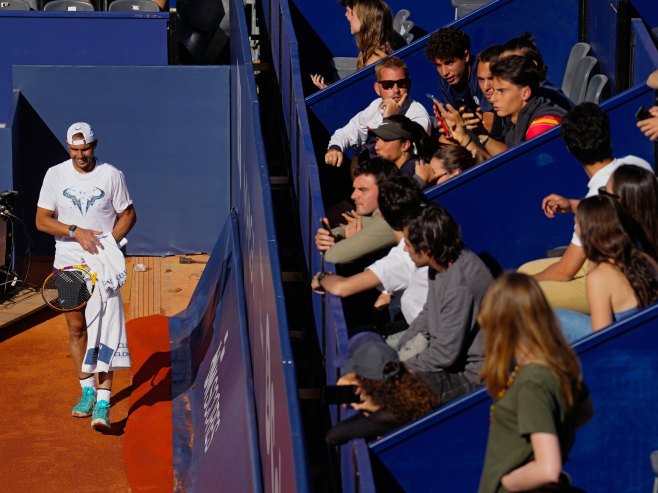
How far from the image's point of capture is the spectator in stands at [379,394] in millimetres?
4766

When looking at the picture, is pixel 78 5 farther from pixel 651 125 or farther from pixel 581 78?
pixel 651 125

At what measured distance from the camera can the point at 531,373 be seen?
380 centimetres

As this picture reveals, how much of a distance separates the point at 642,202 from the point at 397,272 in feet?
4.13

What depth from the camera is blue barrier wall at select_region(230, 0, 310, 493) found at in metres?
5.21

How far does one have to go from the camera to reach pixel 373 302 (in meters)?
6.59

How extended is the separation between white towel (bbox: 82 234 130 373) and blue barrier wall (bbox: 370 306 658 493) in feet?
12.5

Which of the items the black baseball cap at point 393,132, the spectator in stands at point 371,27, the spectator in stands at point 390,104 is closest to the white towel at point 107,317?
the spectator in stands at point 390,104

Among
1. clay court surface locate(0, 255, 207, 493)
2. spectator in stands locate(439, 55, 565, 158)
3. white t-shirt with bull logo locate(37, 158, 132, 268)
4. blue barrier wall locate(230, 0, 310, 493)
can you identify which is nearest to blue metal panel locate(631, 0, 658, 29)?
spectator in stands locate(439, 55, 565, 158)

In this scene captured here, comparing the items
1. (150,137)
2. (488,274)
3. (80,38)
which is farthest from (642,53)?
(80,38)

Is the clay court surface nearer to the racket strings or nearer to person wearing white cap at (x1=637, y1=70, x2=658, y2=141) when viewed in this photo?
the racket strings

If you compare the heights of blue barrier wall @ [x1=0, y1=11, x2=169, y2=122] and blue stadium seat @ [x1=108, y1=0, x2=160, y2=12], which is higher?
blue stadium seat @ [x1=108, y1=0, x2=160, y2=12]

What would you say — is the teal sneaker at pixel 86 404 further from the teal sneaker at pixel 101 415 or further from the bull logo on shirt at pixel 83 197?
the bull logo on shirt at pixel 83 197

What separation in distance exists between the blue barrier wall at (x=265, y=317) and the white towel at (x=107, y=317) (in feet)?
2.97

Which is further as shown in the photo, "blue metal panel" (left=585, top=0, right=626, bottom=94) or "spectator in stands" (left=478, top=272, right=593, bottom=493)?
"blue metal panel" (left=585, top=0, right=626, bottom=94)
